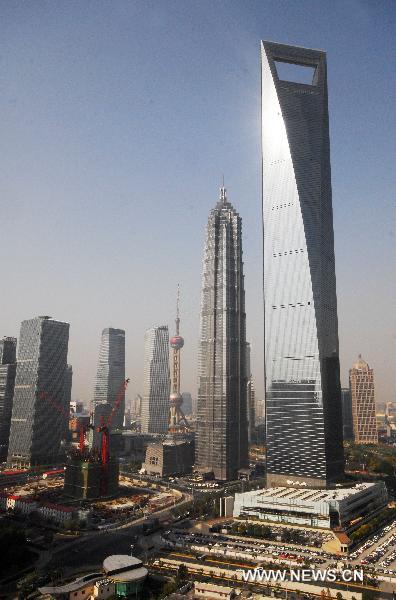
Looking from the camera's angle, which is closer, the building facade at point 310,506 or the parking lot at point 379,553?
the parking lot at point 379,553

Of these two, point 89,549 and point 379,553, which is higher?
point 379,553

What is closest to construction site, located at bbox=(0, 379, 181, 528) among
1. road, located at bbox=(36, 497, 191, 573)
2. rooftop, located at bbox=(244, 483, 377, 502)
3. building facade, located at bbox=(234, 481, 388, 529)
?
road, located at bbox=(36, 497, 191, 573)

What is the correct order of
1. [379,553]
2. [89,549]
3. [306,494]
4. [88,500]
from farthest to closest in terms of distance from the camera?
1. [88,500]
2. [306,494]
3. [89,549]
4. [379,553]

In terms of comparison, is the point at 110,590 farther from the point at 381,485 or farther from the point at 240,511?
the point at 381,485

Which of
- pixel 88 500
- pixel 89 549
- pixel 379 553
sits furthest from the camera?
pixel 88 500

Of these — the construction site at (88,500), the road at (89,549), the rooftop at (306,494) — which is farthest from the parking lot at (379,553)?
the construction site at (88,500)

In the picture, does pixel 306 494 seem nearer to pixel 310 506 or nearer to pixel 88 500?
pixel 310 506

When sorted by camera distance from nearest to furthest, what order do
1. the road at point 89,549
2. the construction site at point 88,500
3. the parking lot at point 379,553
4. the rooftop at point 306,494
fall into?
the parking lot at point 379,553
the road at point 89,549
the rooftop at point 306,494
the construction site at point 88,500

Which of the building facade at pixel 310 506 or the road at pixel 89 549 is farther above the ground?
the building facade at pixel 310 506

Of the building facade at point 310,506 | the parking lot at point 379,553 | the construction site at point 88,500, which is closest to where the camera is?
the parking lot at point 379,553

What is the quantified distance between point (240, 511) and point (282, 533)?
885 inches

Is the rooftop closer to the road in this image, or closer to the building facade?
the building facade

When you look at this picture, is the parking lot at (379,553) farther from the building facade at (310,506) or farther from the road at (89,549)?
the road at (89,549)

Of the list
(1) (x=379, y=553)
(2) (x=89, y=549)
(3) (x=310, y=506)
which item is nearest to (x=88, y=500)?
(2) (x=89, y=549)
